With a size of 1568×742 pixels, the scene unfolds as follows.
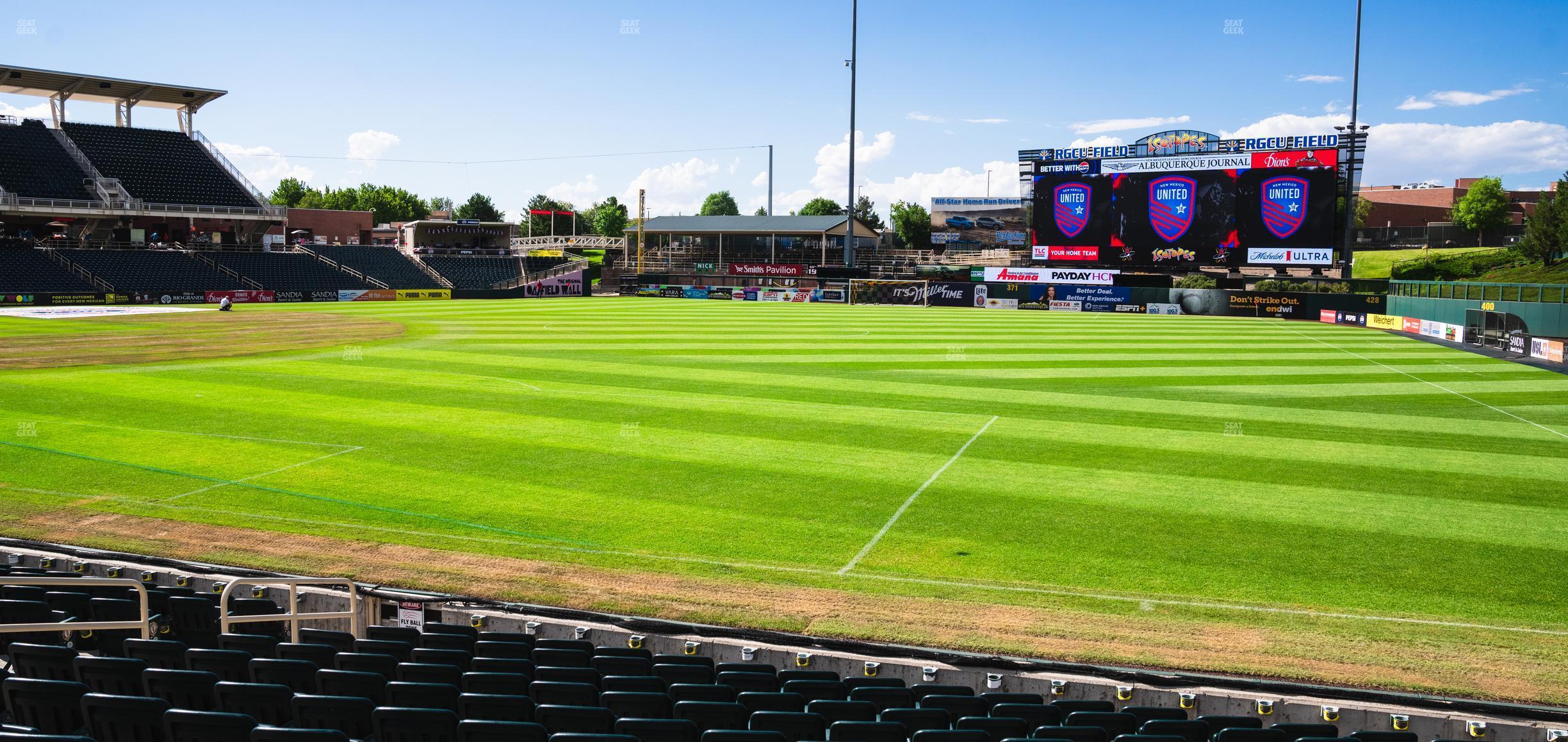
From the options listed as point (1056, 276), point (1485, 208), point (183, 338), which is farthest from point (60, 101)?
point (1485, 208)

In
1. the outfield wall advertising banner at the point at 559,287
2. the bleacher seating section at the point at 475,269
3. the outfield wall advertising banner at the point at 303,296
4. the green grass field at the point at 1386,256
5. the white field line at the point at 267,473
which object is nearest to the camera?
the white field line at the point at 267,473

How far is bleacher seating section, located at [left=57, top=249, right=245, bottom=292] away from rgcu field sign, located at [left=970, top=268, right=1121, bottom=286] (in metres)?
52.3

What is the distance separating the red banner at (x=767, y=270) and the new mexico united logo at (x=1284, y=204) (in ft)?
122

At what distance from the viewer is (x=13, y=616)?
779 centimetres

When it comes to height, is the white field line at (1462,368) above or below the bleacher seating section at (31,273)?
below

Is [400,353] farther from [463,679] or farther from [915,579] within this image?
[463,679]

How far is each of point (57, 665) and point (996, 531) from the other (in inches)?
407

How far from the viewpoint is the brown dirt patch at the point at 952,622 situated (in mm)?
9297

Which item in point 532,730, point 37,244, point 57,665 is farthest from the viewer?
point 37,244

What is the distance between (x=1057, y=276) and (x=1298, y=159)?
16686 millimetres

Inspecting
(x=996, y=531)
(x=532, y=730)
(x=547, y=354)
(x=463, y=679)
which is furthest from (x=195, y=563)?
(x=547, y=354)

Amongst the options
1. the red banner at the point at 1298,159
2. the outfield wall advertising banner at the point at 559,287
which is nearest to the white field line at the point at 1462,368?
the red banner at the point at 1298,159

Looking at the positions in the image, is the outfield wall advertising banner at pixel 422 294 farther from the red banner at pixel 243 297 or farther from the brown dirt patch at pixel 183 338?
the brown dirt patch at pixel 183 338

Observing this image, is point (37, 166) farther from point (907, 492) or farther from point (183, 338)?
point (907, 492)
